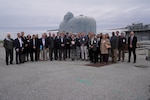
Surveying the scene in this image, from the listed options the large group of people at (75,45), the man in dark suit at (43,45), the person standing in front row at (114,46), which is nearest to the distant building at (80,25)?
the large group of people at (75,45)

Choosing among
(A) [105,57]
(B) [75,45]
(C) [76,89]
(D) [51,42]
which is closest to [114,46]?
(A) [105,57]

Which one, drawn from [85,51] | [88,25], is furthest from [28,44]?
[88,25]

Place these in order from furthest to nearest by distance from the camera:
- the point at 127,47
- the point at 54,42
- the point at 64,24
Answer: the point at 64,24 → the point at 54,42 → the point at 127,47

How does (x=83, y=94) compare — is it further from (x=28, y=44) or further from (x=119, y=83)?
(x=28, y=44)

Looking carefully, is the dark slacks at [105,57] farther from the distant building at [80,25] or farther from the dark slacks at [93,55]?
the distant building at [80,25]

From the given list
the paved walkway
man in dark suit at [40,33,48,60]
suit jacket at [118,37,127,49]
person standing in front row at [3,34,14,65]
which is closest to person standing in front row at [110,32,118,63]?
suit jacket at [118,37,127,49]

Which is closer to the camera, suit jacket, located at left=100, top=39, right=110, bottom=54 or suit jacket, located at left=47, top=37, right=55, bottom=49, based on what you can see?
suit jacket, located at left=100, top=39, right=110, bottom=54

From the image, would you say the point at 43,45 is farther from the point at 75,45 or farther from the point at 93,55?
the point at 93,55

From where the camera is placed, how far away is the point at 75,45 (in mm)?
10117

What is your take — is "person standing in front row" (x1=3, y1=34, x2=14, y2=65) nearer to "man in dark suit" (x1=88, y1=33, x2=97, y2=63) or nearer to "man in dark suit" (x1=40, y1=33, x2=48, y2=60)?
"man in dark suit" (x1=40, y1=33, x2=48, y2=60)

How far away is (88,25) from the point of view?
54.7ft

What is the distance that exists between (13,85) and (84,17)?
1327cm

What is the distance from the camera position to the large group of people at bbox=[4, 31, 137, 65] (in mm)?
8812

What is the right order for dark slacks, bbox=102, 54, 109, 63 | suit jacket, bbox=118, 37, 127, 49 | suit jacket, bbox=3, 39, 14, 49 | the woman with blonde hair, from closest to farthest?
1. suit jacket, bbox=3, 39, 14, 49
2. the woman with blonde hair
3. dark slacks, bbox=102, 54, 109, 63
4. suit jacket, bbox=118, 37, 127, 49
